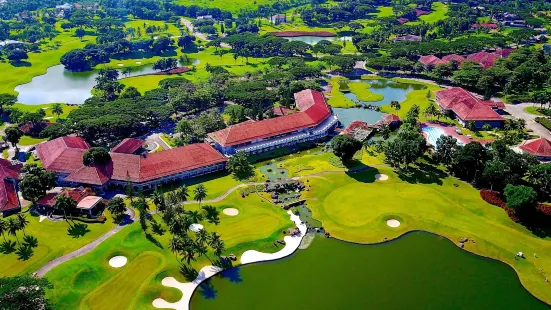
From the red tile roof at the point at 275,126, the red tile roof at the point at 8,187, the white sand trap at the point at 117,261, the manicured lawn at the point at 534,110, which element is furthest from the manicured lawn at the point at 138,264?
the manicured lawn at the point at 534,110

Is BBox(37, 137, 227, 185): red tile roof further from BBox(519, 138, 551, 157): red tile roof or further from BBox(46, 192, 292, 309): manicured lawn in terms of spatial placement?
BBox(519, 138, 551, 157): red tile roof

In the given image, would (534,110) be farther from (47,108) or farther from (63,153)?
(47,108)

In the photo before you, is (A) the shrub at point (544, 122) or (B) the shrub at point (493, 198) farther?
(A) the shrub at point (544, 122)

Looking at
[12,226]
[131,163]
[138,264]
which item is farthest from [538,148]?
[12,226]

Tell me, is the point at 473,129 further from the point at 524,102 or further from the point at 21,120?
the point at 21,120

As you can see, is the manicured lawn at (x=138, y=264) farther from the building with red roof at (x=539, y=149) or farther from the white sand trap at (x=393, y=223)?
the building with red roof at (x=539, y=149)
